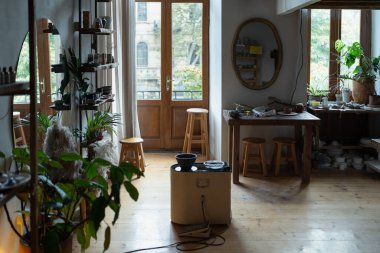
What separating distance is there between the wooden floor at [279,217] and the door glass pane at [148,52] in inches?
66.2

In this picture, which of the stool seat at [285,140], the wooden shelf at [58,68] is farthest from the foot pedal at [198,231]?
the stool seat at [285,140]


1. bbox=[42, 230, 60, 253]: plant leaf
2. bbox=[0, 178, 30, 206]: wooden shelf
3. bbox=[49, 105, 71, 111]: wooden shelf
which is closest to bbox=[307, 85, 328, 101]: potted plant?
bbox=[49, 105, 71, 111]: wooden shelf

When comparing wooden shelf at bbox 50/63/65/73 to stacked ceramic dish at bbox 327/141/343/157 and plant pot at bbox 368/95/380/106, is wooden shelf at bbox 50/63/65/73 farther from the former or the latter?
plant pot at bbox 368/95/380/106

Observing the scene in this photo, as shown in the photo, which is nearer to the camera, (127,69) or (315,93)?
(127,69)

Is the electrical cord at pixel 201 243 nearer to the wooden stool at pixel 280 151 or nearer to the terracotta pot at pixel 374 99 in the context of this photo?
the wooden stool at pixel 280 151

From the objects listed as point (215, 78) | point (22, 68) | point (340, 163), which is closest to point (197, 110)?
point (215, 78)

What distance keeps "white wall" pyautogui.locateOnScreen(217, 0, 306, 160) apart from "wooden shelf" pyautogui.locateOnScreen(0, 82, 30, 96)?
12.7ft

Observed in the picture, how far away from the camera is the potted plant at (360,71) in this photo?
6.59 m

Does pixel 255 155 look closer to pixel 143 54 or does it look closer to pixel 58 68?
pixel 143 54

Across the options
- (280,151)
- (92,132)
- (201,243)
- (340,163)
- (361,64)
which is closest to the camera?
(201,243)

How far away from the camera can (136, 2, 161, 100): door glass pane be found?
7.21m

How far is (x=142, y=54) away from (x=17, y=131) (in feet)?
13.3

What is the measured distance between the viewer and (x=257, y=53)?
6.25 metres

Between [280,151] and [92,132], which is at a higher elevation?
[92,132]
